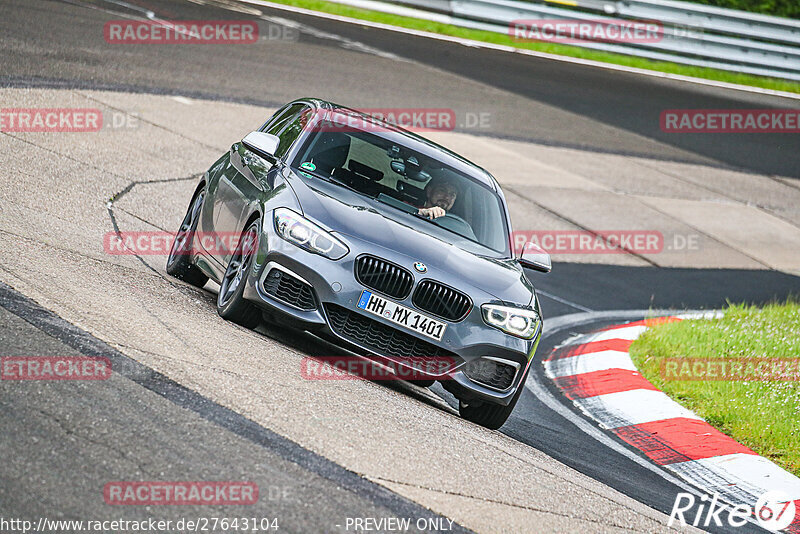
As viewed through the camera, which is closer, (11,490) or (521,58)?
(11,490)

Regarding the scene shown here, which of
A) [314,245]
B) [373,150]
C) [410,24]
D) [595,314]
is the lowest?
Answer: [595,314]

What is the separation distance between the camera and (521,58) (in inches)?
972

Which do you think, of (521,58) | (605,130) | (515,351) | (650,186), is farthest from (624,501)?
(521,58)

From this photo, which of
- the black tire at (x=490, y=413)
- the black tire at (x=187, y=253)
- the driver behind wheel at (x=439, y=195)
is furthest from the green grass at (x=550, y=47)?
the black tire at (x=490, y=413)

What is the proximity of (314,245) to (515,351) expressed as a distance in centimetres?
141

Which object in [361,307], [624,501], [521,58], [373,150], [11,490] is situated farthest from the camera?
[521,58]

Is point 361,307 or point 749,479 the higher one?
point 361,307

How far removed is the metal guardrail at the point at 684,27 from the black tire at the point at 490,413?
63.7ft

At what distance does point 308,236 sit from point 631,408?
11.1ft

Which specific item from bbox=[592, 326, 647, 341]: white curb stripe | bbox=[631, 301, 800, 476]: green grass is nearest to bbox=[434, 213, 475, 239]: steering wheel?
bbox=[631, 301, 800, 476]: green grass

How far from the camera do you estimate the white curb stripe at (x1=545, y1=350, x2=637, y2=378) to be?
31.6 feet

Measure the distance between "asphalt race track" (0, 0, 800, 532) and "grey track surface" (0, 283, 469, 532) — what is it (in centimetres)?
1

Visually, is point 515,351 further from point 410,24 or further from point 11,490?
point 410,24

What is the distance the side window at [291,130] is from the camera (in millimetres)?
7906
